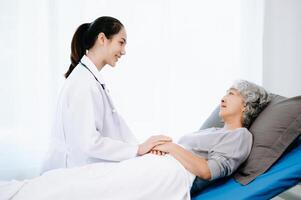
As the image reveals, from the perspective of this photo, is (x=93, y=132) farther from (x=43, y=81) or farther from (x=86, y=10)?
(x=86, y=10)

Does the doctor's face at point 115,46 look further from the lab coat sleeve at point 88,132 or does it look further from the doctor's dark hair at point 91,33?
the lab coat sleeve at point 88,132

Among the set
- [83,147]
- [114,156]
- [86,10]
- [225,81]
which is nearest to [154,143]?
[114,156]

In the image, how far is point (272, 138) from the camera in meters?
1.49

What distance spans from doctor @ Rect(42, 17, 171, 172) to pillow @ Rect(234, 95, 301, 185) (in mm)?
370

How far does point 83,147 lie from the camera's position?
148 cm

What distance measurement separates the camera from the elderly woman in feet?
4.05

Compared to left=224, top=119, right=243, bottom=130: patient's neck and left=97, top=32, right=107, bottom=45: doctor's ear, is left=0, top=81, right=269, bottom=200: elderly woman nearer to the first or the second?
left=224, top=119, right=243, bottom=130: patient's neck

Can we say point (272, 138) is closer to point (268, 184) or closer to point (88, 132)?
point (268, 184)

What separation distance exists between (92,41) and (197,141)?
709 mm

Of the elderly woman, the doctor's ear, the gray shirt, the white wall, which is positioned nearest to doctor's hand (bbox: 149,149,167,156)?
the elderly woman

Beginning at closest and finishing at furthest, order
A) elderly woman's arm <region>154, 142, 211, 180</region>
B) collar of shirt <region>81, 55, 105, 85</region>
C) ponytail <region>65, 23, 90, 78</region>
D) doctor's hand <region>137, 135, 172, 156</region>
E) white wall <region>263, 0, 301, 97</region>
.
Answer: elderly woman's arm <region>154, 142, 211, 180</region>
doctor's hand <region>137, 135, 172, 156</region>
collar of shirt <region>81, 55, 105, 85</region>
ponytail <region>65, 23, 90, 78</region>
white wall <region>263, 0, 301, 97</region>

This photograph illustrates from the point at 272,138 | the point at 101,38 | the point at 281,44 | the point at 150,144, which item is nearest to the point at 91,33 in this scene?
the point at 101,38

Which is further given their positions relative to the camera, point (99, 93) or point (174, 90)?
point (174, 90)

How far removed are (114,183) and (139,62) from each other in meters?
1.33
